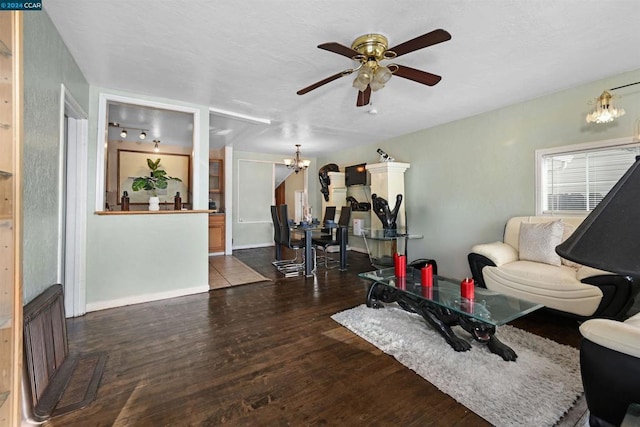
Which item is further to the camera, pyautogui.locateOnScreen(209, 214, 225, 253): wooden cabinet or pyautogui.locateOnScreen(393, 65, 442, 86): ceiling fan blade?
pyautogui.locateOnScreen(209, 214, 225, 253): wooden cabinet

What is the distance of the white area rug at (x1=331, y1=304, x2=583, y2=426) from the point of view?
4.83 feet

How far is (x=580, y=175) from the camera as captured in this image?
2.97 m

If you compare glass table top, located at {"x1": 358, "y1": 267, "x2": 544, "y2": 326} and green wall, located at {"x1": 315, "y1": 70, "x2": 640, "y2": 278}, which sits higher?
green wall, located at {"x1": 315, "y1": 70, "x2": 640, "y2": 278}

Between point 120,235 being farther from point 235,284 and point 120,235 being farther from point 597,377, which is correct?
point 597,377

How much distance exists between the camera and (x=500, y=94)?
3107 millimetres

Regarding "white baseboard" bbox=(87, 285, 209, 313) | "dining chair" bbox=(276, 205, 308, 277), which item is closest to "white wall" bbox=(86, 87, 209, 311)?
"white baseboard" bbox=(87, 285, 209, 313)

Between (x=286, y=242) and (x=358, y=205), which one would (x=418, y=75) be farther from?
(x=358, y=205)

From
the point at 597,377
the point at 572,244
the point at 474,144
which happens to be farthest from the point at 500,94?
the point at 572,244

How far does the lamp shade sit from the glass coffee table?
1.37 metres

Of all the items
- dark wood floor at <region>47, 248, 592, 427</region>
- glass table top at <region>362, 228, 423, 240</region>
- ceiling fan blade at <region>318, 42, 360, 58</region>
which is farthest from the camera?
glass table top at <region>362, 228, 423, 240</region>

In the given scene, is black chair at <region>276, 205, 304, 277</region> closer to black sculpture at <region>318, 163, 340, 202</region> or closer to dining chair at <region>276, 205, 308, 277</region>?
dining chair at <region>276, 205, 308, 277</region>

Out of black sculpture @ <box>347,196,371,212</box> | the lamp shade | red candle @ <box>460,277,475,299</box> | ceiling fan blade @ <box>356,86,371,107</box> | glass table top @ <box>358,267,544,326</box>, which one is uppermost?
ceiling fan blade @ <box>356,86,371,107</box>

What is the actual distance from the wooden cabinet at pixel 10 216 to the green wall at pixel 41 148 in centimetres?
58

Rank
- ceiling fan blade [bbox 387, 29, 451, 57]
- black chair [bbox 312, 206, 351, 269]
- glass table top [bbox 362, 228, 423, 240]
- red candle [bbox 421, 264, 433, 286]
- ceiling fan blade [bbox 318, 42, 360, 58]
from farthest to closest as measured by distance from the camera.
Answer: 1. black chair [bbox 312, 206, 351, 269]
2. glass table top [bbox 362, 228, 423, 240]
3. red candle [bbox 421, 264, 433, 286]
4. ceiling fan blade [bbox 318, 42, 360, 58]
5. ceiling fan blade [bbox 387, 29, 451, 57]
